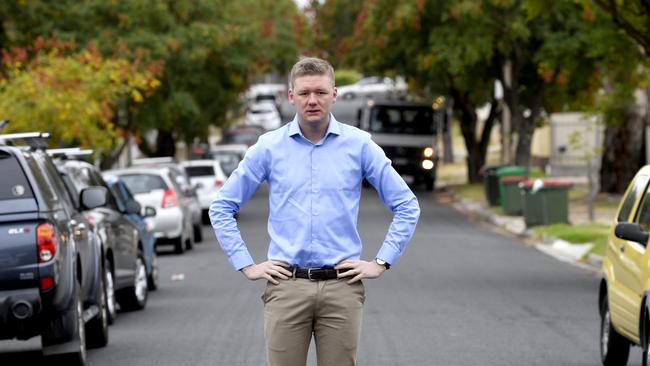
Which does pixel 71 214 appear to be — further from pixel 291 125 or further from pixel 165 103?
pixel 165 103

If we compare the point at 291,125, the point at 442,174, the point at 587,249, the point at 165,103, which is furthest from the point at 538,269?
the point at 442,174

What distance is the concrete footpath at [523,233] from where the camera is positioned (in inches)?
907

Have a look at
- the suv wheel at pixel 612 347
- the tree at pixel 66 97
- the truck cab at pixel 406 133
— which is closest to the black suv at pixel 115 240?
the suv wheel at pixel 612 347

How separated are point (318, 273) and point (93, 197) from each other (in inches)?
257

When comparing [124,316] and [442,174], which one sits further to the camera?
[442,174]

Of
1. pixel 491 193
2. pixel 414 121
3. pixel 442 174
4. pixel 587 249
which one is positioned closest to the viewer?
pixel 587 249

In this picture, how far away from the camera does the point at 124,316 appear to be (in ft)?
51.0

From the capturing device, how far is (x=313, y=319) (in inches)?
261

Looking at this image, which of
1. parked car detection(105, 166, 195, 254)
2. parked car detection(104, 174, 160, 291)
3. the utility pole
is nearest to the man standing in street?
parked car detection(104, 174, 160, 291)

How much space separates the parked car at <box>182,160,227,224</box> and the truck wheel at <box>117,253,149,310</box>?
16787mm

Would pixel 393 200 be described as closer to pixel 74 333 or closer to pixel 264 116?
pixel 74 333

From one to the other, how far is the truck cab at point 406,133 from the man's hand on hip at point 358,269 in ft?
131

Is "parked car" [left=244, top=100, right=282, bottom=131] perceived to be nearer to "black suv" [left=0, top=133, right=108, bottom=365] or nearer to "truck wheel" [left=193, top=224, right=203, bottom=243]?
"truck wheel" [left=193, top=224, right=203, bottom=243]

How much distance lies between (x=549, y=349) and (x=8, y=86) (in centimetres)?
1655
